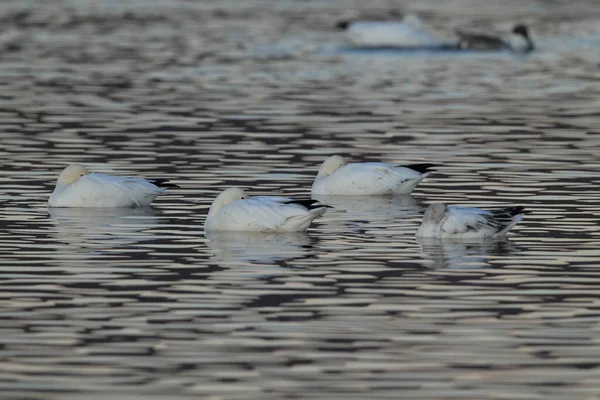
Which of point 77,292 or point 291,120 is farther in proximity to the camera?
point 291,120

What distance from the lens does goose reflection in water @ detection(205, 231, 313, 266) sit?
14.7 meters

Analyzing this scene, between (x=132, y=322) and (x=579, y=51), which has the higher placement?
(x=132, y=322)

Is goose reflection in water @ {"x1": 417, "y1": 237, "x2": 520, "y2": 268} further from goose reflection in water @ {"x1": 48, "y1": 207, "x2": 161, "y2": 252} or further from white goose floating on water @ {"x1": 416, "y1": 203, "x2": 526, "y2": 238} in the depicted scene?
goose reflection in water @ {"x1": 48, "y1": 207, "x2": 161, "y2": 252}

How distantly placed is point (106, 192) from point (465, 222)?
423 cm

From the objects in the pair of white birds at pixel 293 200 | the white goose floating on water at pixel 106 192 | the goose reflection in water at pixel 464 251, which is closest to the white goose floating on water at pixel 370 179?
the pair of white birds at pixel 293 200

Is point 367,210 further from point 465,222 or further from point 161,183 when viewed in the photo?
point 465,222

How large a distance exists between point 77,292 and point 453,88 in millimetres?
21504

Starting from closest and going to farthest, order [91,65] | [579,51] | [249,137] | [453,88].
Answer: [249,137] → [453,88] → [91,65] → [579,51]

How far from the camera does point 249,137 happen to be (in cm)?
2509

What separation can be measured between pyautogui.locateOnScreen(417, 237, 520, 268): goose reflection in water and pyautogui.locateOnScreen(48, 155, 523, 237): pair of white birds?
0.08 metres

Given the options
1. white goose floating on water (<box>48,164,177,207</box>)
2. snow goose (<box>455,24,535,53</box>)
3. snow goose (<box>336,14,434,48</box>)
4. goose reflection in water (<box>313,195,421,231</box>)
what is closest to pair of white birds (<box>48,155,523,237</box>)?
white goose floating on water (<box>48,164,177,207</box>)

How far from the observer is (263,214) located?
15891 millimetres

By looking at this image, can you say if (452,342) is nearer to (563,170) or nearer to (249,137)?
(563,170)

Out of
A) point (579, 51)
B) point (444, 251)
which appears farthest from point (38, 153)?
point (579, 51)
